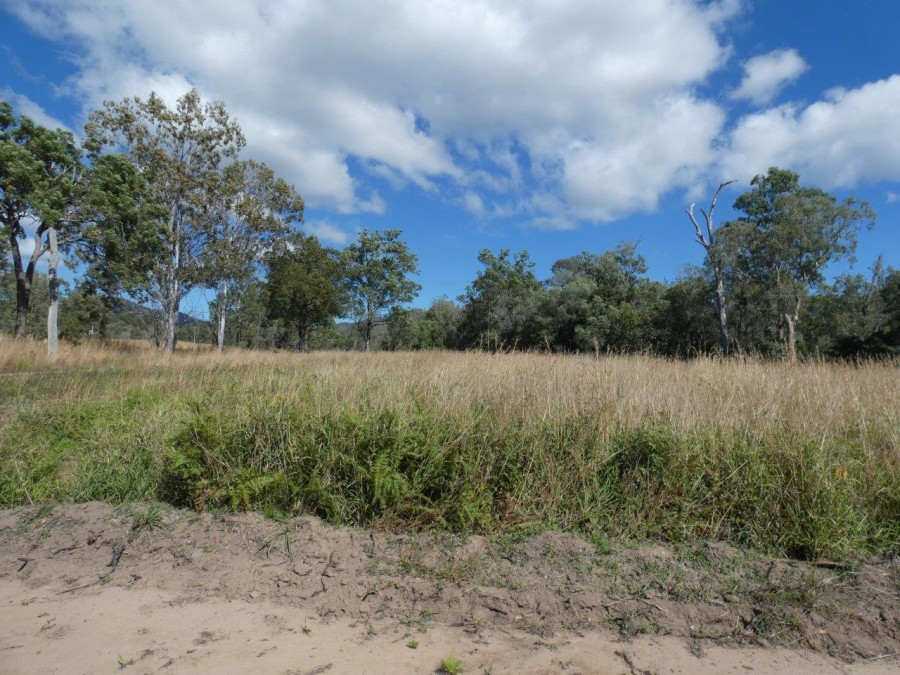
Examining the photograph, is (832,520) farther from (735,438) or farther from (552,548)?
(552,548)

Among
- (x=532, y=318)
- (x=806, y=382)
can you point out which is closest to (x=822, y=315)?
(x=532, y=318)

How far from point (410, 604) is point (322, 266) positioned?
30.7 meters

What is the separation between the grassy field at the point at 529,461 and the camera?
12.5 ft

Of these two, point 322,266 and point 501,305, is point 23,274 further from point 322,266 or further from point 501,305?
point 501,305

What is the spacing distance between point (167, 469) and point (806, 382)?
7421 millimetres

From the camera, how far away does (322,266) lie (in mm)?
31938

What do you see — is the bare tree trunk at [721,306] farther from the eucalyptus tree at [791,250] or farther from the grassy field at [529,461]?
the grassy field at [529,461]

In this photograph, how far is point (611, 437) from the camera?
4527mm

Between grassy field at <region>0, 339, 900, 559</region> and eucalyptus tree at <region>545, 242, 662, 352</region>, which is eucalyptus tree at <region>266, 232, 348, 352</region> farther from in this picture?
grassy field at <region>0, 339, 900, 559</region>

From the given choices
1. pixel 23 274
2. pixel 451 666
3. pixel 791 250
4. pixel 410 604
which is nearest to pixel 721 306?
pixel 791 250

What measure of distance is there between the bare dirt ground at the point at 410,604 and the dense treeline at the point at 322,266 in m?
12.4

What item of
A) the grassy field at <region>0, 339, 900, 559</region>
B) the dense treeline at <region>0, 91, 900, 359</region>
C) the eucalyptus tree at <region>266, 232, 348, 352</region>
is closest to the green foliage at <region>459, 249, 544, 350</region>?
the dense treeline at <region>0, 91, 900, 359</region>

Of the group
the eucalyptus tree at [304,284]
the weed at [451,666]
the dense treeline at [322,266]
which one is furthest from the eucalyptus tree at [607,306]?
the weed at [451,666]

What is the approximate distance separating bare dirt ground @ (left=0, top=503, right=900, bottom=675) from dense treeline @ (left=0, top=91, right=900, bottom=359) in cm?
1244
